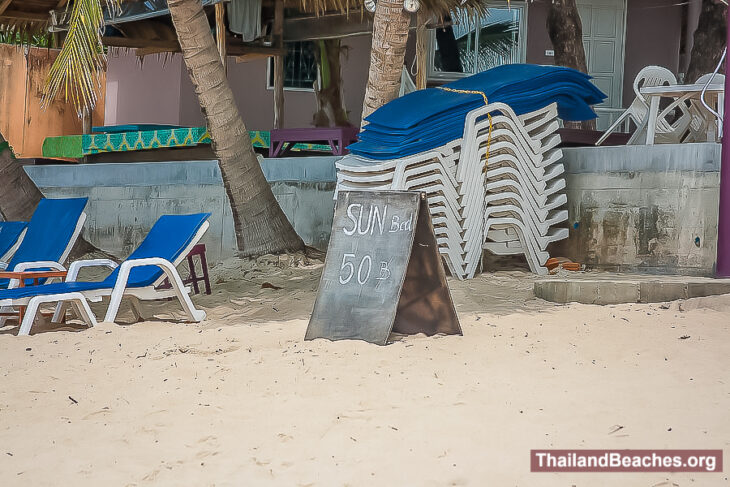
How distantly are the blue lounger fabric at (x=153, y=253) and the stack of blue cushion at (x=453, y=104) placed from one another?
4.97 feet

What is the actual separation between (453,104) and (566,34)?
220 inches

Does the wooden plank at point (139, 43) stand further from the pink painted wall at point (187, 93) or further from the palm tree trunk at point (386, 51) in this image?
the palm tree trunk at point (386, 51)

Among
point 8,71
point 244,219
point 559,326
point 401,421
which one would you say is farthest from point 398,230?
point 8,71

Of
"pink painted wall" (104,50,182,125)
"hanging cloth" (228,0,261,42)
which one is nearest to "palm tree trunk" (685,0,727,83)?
"hanging cloth" (228,0,261,42)

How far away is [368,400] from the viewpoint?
3754 mm

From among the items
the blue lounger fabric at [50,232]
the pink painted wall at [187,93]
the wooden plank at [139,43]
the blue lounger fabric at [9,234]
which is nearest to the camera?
the blue lounger fabric at [50,232]

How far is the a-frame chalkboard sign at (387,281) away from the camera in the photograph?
480cm

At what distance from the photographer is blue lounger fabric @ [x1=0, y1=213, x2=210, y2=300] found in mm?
5684

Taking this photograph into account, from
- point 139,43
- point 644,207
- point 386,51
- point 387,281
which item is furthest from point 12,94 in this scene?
point 387,281

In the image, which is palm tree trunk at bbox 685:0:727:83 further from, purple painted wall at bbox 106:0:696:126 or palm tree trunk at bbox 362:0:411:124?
palm tree trunk at bbox 362:0:411:124

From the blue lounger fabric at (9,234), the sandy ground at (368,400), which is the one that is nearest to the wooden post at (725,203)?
the sandy ground at (368,400)

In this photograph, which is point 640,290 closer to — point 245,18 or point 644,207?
point 644,207

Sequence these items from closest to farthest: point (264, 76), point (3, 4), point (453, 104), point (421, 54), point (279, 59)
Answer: point (453, 104) < point (421, 54) < point (3, 4) < point (279, 59) < point (264, 76)

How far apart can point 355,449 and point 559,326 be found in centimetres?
192
